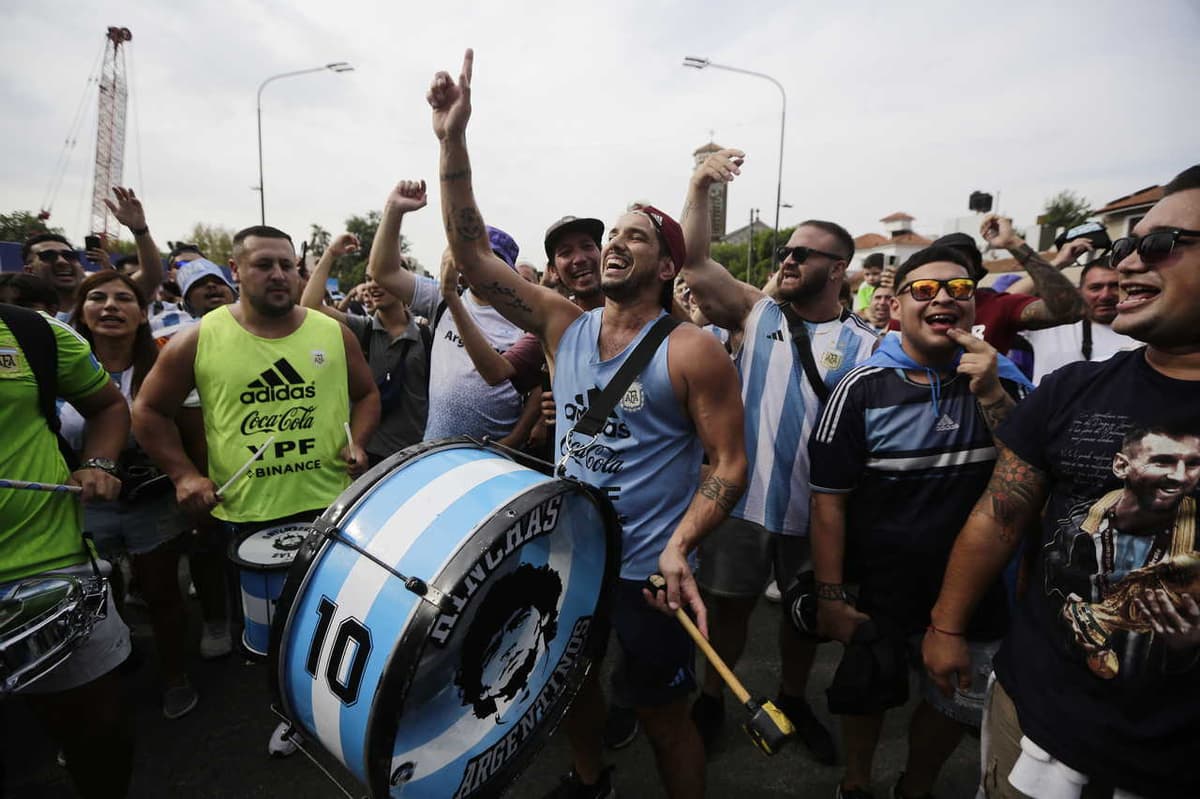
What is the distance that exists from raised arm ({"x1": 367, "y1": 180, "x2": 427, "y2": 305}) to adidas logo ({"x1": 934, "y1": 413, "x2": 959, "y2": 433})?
2643 millimetres

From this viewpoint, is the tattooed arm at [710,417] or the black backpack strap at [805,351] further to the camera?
the black backpack strap at [805,351]

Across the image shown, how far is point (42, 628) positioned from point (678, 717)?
84.0 inches

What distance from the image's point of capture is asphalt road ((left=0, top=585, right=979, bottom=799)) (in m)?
2.66

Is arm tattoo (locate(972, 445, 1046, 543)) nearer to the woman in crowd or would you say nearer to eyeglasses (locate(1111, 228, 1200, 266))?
eyeglasses (locate(1111, 228, 1200, 266))

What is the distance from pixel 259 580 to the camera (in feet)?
7.17

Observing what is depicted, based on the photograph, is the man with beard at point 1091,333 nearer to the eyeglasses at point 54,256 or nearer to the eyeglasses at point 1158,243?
the eyeglasses at point 1158,243

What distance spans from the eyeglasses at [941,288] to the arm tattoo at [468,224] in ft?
6.07

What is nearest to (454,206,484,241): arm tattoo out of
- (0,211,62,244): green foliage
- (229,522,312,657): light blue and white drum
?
(229,522,312,657): light blue and white drum

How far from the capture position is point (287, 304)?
9.71 feet

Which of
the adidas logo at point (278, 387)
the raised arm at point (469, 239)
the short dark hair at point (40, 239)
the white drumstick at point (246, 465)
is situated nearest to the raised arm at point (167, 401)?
the white drumstick at point (246, 465)

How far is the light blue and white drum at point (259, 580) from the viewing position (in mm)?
2164

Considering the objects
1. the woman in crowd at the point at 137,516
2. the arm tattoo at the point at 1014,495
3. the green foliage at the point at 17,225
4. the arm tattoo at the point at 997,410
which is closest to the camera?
the arm tattoo at the point at 1014,495

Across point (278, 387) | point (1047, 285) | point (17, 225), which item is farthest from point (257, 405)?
point (17, 225)

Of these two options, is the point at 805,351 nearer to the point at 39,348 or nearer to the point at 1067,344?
the point at 1067,344
